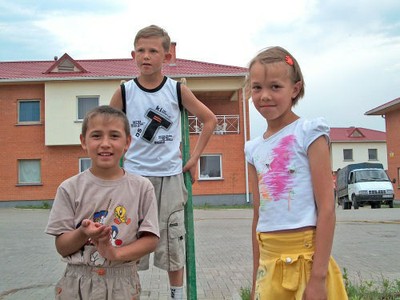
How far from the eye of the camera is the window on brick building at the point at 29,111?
25891 millimetres

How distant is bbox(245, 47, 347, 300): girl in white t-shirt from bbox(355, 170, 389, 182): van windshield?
2394 centimetres

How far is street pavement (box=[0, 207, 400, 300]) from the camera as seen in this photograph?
225 inches

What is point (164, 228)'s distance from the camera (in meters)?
3.64

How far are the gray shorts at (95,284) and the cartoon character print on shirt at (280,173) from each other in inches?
32.1

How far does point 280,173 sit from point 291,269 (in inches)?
17.9

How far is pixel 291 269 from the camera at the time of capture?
2.34 m

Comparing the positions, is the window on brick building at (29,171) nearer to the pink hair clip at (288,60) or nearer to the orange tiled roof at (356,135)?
the pink hair clip at (288,60)

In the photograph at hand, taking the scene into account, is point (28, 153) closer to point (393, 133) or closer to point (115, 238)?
point (393, 133)

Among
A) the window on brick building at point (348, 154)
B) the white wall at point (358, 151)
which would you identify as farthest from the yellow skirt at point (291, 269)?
the window on brick building at point (348, 154)

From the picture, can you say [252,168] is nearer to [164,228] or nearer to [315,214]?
[315,214]

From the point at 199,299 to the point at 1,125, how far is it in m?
22.9

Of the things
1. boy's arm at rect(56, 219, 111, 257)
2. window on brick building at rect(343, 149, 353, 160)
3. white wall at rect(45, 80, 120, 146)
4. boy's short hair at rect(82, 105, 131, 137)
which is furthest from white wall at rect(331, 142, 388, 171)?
boy's arm at rect(56, 219, 111, 257)

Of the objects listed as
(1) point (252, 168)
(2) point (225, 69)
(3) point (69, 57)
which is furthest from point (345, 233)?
(3) point (69, 57)

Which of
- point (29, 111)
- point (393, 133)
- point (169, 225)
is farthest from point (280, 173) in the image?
point (393, 133)
